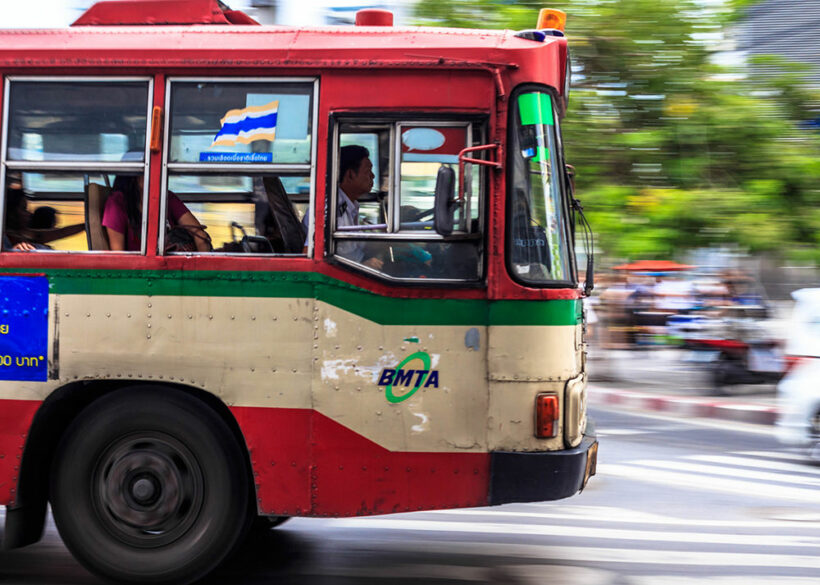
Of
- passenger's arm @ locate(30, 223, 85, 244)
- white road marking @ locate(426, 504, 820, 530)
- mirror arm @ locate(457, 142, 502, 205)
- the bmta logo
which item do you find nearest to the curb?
white road marking @ locate(426, 504, 820, 530)

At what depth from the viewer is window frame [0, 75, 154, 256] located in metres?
5.11

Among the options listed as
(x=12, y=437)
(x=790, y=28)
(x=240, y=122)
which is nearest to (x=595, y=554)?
(x=240, y=122)

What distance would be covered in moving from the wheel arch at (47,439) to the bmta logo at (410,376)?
78cm

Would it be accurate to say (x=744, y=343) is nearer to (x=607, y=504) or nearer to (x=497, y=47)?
(x=607, y=504)

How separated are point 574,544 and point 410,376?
77.0 inches

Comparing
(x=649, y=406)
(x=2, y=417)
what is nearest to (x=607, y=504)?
(x=2, y=417)

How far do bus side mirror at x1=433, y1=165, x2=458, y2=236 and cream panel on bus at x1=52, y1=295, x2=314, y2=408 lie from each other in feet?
2.45

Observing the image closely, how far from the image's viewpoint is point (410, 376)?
5.02 metres

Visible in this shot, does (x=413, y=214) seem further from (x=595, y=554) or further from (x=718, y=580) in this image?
(x=718, y=580)

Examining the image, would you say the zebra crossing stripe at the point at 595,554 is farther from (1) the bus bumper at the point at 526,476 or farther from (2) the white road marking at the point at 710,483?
(2) the white road marking at the point at 710,483

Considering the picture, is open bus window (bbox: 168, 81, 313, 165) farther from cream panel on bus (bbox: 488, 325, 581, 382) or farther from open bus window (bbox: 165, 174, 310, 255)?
cream panel on bus (bbox: 488, 325, 581, 382)

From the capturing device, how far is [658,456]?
10.0 metres

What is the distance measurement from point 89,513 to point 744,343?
10.9 meters

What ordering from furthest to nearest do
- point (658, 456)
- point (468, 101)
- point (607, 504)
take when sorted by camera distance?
point (658, 456) < point (607, 504) < point (468, 101)
